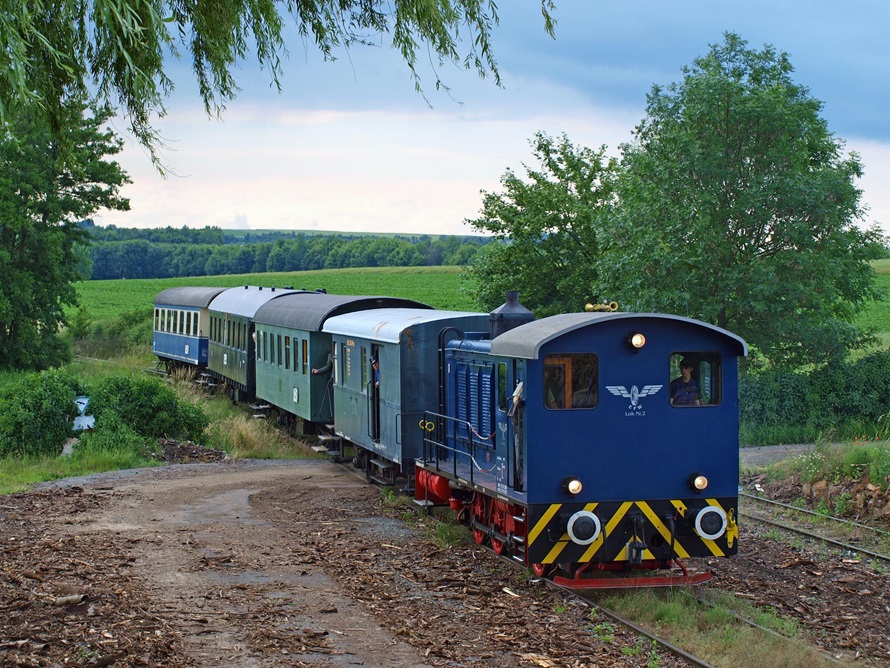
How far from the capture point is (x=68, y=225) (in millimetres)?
40750

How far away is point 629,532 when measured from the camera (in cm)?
1106

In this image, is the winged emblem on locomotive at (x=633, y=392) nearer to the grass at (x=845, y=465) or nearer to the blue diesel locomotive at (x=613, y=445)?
the blue diesel locomotive at (x=613, y=445)

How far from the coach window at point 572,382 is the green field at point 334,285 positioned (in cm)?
5926

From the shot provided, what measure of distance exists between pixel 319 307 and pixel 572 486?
11.7m

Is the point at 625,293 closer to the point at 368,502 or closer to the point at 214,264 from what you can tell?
the point at 368,502

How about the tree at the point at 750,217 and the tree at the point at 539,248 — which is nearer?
the tree at the point at 750,217

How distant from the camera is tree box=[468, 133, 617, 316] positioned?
121 feet

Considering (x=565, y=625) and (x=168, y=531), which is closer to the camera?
(x=565, y=625)

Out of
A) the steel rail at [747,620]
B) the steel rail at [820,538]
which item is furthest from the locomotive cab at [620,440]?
the steel rail at [820,538]

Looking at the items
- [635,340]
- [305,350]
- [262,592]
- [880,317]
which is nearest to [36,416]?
[305,350]

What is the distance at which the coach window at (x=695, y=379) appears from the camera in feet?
36.9

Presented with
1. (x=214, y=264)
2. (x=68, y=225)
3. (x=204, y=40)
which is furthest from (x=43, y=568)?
(x=214, y=264)

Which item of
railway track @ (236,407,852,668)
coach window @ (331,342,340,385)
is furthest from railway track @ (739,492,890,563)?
coach window @ (331,342,340,385)

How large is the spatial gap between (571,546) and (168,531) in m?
6.48
